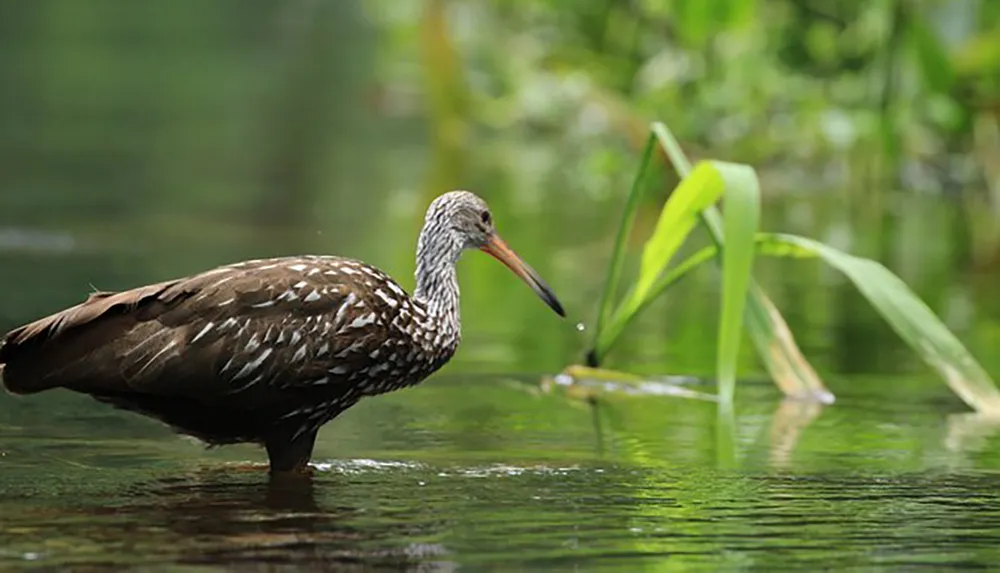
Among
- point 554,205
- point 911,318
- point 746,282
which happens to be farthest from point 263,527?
point 554,205

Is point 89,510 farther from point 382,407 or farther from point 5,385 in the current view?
point 382,407

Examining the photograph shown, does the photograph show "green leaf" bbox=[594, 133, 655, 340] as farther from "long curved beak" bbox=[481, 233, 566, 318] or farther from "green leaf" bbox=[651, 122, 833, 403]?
"long curved beak" bbox=[481, 233, 566, 318]

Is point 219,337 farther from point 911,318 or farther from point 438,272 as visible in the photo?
point 911,318

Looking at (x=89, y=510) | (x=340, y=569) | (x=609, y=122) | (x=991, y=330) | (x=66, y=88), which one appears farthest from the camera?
(x=66, y=88)

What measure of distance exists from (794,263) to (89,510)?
11.3 metres

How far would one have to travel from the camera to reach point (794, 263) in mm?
19156

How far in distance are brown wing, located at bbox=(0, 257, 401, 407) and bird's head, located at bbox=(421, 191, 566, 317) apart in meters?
0.78

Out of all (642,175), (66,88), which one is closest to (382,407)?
(642,175)

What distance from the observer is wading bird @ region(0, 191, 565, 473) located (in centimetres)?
913

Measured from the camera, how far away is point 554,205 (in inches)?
912

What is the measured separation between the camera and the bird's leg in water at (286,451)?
378 inches

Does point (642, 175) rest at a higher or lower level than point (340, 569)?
higher

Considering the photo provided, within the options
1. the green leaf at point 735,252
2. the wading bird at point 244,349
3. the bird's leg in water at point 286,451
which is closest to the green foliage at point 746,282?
the green leaf at point 735,252

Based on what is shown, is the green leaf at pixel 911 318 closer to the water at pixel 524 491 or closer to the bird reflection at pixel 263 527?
the water at pixel 524 491
